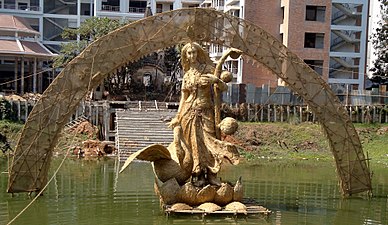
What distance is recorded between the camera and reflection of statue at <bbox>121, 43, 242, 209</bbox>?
513 inches

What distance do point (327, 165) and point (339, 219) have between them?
38.9ft

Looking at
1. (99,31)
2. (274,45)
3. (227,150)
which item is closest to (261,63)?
(274,45)

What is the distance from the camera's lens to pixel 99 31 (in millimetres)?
39062

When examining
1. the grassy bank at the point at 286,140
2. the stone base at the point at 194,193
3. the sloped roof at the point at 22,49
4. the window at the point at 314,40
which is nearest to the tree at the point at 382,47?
the window at the point at 314,40

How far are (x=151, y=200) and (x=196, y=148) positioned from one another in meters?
2.59

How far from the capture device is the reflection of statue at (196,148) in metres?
13.0

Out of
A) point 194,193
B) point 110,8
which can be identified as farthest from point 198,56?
point 110,8

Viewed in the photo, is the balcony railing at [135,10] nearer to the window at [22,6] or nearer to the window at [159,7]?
the window at [159,7]

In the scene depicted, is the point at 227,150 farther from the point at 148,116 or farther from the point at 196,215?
the point at 148,116

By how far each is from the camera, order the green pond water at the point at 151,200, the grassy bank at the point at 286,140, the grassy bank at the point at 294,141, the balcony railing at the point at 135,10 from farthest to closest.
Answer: the balcony railing at the point at 135,10
the grassy bank at the point at 294,141
the grassy bank at the point at 286,140
the green pond water at the point at 151,200

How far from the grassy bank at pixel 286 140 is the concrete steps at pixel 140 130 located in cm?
201

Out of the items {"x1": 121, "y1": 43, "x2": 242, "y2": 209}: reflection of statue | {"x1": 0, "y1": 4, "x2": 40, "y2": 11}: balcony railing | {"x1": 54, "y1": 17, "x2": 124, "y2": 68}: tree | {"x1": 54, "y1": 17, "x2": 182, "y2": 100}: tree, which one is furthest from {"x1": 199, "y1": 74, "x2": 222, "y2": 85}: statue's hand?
{"x1": 0, "y1": 4, "x2": 40, "y2": 11}: balcony railing

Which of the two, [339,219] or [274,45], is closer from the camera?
[339,219]

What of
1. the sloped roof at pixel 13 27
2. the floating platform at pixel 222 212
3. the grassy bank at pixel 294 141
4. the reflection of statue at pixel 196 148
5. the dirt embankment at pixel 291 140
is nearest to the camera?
the floating platform at pixel 222 212
